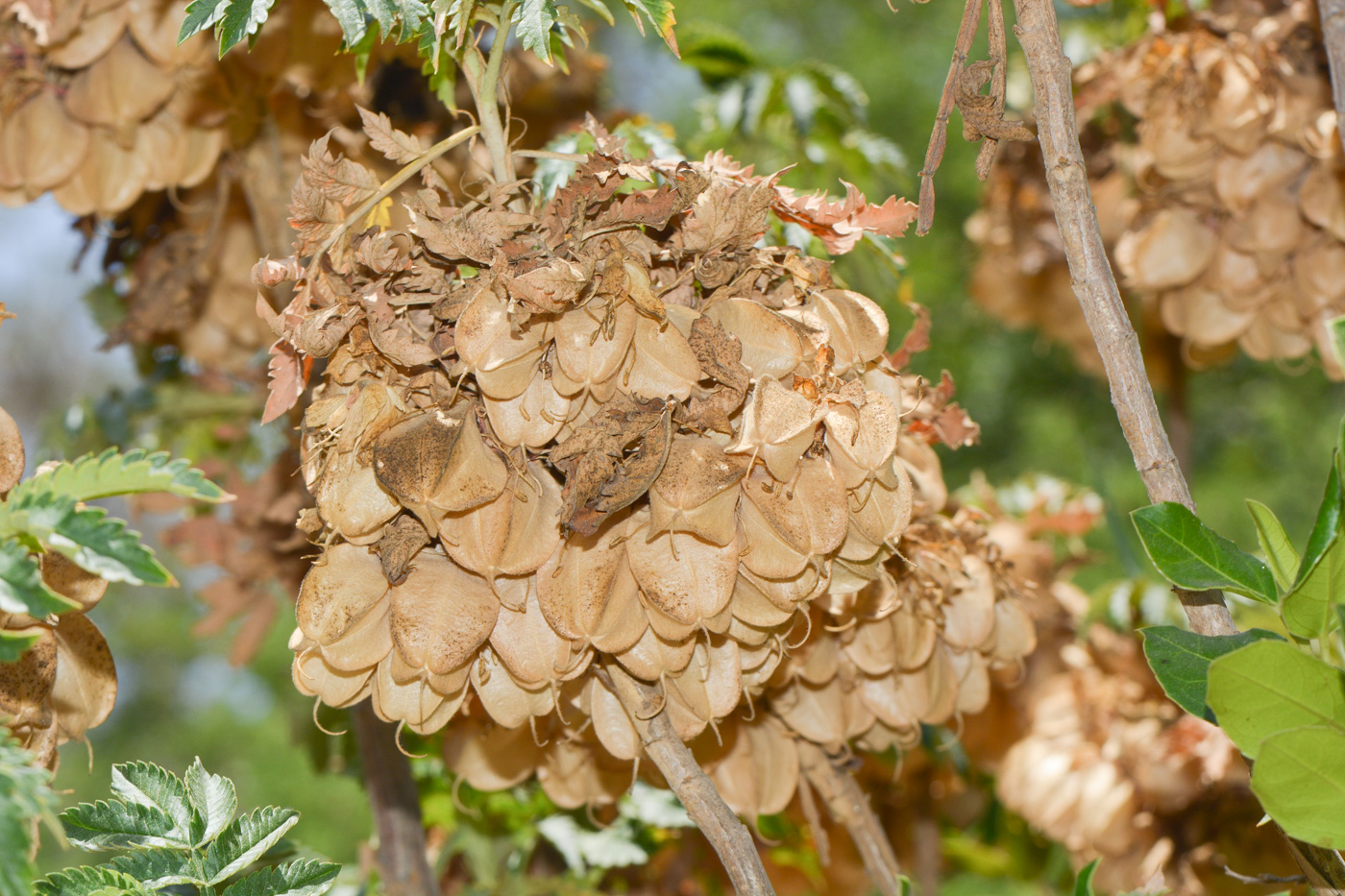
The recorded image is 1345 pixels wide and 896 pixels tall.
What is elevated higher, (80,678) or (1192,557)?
(1192,557)

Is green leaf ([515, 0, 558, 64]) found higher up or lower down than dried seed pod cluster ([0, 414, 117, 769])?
higher up

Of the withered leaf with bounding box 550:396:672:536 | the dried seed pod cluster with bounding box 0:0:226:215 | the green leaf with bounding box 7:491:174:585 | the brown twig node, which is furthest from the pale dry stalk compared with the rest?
the dried seed pod cluster with bounding box 0:0:226:215

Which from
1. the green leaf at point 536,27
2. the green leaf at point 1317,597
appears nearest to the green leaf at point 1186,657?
the green leaf at point 1317,597

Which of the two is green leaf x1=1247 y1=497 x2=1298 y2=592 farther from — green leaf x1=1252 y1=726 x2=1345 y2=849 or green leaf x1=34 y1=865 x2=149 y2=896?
green leaf x1=34 y1=865 x2=149 y2=896

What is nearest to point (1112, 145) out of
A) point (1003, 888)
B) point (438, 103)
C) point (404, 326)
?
point (438, 103)

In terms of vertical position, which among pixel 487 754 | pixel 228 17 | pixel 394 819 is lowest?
pixel 394 819

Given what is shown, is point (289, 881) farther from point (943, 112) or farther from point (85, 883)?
point (943, 112)

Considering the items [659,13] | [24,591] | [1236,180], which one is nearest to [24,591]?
[24,591]
